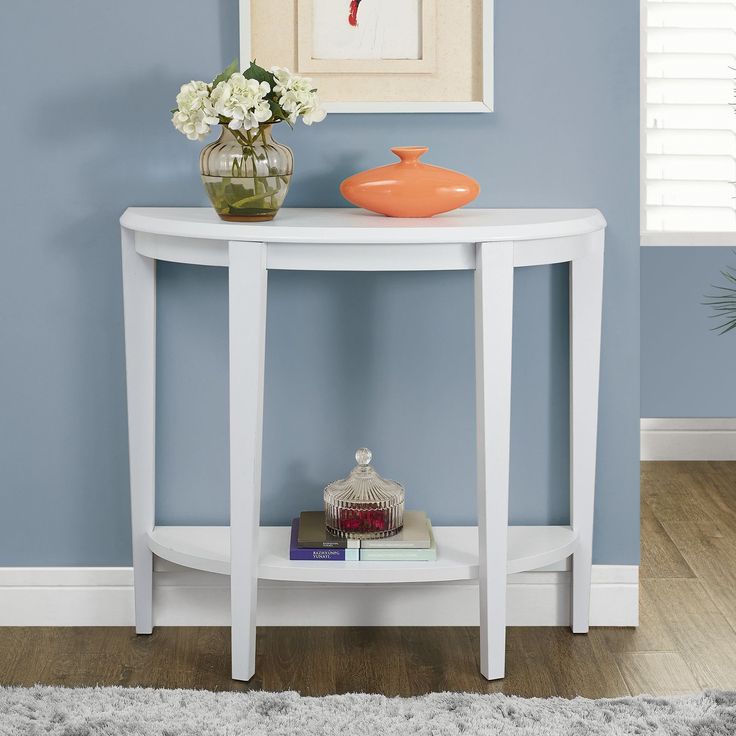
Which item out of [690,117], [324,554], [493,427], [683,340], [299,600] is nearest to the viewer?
[493,427]

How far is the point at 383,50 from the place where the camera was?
7.69 ft

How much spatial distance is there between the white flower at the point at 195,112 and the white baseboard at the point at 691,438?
2.31m

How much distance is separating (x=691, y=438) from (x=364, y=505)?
1960 millimetres

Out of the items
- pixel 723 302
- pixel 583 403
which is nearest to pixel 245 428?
pixel 583 403

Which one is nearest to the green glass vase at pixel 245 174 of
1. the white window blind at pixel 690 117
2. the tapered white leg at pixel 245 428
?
the tapered white leg at pixel 245 428

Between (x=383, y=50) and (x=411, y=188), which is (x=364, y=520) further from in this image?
(x=383, y=50)

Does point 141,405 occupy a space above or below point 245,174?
below

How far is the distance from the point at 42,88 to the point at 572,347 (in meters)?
1.29

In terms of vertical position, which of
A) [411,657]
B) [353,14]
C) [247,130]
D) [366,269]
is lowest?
[411,657]

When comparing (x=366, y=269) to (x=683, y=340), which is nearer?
(x=366, y=269)

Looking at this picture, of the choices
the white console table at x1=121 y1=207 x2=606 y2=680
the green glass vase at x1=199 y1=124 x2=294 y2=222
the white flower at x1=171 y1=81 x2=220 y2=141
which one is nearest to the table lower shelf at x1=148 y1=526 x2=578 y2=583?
the white console table at x1=121 y1=207 x2=606 y2=680

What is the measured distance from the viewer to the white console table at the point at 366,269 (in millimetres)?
2025

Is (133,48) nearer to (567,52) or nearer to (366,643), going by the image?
(567,52)

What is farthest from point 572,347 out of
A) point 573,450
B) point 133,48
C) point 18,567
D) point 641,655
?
point 18,567
